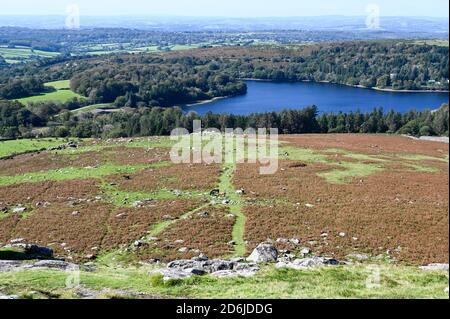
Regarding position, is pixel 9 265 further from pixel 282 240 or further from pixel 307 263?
pixel 282 240

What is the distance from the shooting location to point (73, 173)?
44281 millimetres

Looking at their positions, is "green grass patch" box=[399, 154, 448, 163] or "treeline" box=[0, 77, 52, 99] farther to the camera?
→ "treeline" box=[0, 77, 52, 99]

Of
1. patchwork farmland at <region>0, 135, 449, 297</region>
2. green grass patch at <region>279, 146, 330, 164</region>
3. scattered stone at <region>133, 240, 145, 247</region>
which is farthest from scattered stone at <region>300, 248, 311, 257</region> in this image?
green grass patch at <region>279, 146, 330, 164</region>

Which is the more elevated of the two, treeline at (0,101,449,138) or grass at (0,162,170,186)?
grass at (0,162,170,186)

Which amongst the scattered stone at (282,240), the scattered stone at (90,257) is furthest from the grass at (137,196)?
the scattered stone at (282,240)

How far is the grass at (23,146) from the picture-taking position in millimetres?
61369

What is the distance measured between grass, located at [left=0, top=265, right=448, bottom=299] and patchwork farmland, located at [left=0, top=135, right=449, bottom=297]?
18 centimetres

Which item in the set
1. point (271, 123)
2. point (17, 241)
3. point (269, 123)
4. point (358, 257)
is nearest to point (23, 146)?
point (17, 241)

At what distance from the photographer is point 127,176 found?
41094 millimetres

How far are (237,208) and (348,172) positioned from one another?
Result: 1179 centimetres

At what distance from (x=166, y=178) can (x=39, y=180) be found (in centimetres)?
1246

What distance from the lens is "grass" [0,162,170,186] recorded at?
4281cm

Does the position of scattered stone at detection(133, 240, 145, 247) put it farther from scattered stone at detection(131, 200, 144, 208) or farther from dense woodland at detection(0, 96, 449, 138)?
dense woodland at detection(0, 96, 449, 138)
